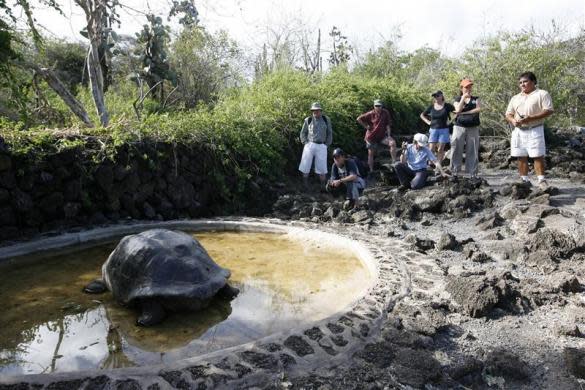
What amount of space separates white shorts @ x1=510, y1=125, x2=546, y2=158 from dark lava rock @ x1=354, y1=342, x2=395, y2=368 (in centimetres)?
502

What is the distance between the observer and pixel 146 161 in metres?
7.74

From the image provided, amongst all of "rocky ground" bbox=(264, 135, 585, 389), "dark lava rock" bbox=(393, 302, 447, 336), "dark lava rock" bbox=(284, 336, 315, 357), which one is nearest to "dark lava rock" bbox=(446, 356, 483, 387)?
"rocky ground" bbox=(264, 135, 585, 389)

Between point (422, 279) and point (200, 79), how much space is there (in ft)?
54.8

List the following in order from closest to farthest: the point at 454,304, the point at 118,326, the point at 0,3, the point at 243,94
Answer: the point at 0,3, the point at 118,326, the point at 454,304, the point at 243,94

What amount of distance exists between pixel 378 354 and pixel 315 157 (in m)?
6.59

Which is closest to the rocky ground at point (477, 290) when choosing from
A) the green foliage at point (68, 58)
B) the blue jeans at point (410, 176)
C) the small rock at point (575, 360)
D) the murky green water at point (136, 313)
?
the small rock at point (575, 360)

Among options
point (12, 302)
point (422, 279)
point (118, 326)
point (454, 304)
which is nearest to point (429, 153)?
point (422, 279)

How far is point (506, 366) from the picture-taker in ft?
10.6

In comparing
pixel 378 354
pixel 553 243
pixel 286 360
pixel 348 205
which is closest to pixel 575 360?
pixel 378 354

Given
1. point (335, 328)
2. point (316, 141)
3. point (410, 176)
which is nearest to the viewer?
point (335, 328)

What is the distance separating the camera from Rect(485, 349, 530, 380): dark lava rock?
126 inches

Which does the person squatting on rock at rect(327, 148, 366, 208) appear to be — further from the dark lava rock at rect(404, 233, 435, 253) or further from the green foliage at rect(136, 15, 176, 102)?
the green foliage at rect(136, 15, 176, 102)

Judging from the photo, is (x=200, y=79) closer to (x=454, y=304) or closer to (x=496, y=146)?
(x=496, y=146)

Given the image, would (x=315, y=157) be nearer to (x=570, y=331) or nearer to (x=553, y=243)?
(x=553, y=243)
